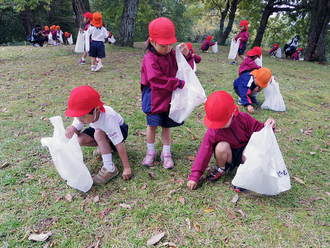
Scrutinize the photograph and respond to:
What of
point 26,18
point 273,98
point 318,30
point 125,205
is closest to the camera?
point 125,205

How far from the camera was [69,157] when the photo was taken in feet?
6.15

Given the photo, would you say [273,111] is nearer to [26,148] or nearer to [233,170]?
[233,170]

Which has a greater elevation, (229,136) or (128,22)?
(128,22)

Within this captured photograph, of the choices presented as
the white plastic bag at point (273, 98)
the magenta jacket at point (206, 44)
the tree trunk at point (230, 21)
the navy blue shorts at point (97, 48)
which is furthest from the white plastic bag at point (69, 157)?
the tree trunk at point (230, 21)

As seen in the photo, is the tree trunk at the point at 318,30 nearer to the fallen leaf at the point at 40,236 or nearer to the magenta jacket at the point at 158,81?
the magenta jacket at the point at 158,81

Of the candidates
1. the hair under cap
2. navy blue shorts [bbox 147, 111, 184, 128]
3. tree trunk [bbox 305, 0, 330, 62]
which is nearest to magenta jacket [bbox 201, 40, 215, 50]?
tree trunk [bbox 305, 0, 330, 62]

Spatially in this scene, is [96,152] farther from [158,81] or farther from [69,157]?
[158,81]

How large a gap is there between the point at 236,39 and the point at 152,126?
722cm

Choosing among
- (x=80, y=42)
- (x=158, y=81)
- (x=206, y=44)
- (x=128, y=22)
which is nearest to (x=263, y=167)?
(x=158, y=81)

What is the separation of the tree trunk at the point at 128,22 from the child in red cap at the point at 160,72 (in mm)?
8136

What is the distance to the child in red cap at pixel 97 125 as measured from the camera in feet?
5.93

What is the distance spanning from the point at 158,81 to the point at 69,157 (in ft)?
3.83

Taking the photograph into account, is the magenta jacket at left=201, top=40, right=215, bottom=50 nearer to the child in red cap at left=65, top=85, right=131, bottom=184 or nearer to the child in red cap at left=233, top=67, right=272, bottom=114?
the child in red cap at left=233, top=67, right=272, bottom=114

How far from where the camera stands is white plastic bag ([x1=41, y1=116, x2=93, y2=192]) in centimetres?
184
